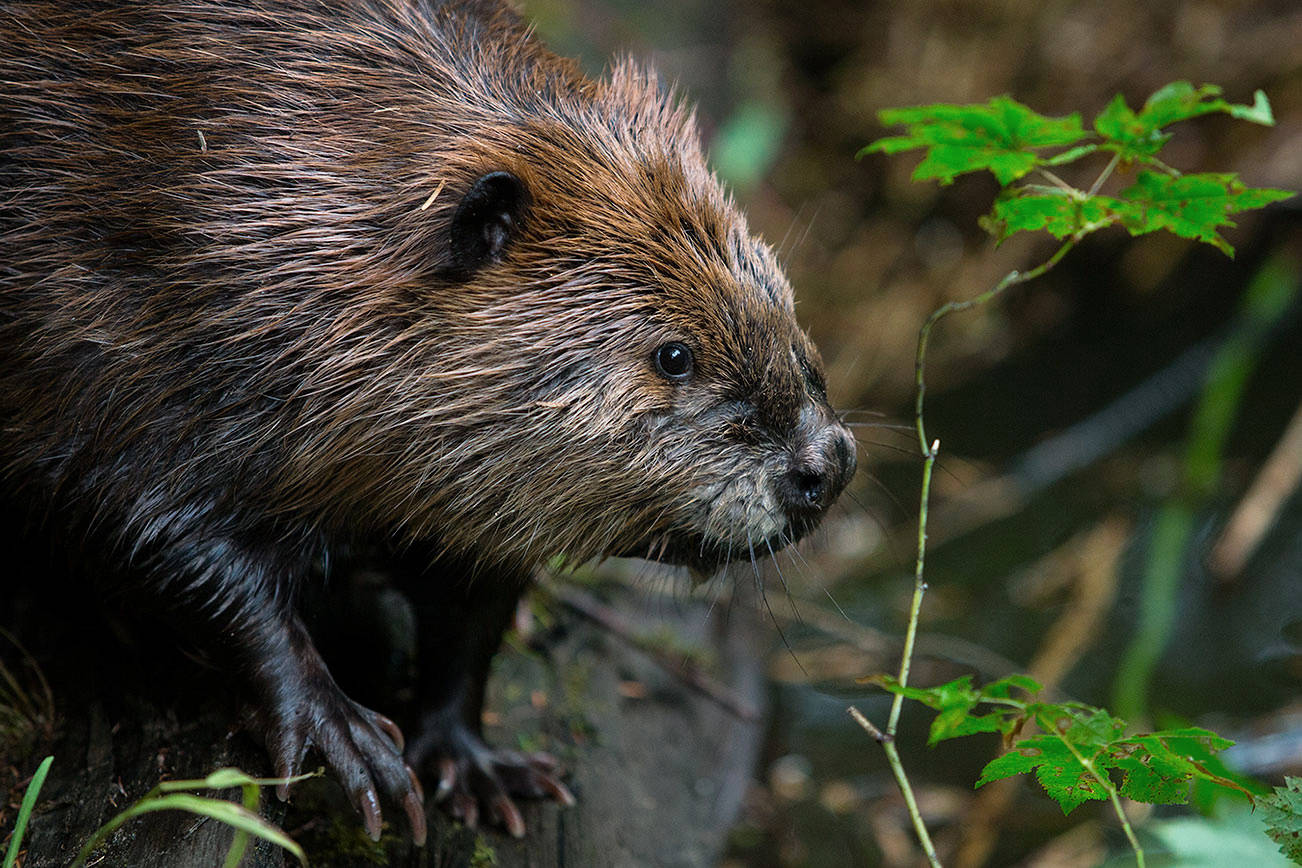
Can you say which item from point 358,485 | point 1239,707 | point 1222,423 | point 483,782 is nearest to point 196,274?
point 358,485

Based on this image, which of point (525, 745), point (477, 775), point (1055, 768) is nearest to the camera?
point (1055, 768)

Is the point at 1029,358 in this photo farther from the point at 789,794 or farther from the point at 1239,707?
the point at 789,794

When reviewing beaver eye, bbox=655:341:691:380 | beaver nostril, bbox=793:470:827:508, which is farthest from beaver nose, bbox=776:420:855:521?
beaver eye, bbox=655:341:691:380

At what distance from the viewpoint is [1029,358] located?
6.24 m

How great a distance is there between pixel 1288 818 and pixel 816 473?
3.13 feet

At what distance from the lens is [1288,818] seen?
76.4 inches

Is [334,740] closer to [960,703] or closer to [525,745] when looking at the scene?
[525,745]

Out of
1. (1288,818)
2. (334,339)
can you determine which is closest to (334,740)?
(334,339)

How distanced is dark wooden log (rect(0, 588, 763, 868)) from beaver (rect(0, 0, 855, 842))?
0.17 metres

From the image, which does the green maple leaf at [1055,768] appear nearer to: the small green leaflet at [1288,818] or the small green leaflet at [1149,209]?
the small green leaflet at [1288,818]

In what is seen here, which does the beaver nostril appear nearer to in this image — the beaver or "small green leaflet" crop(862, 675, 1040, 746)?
the beaver

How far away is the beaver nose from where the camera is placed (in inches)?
92.7

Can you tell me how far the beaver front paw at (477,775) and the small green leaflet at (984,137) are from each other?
158 centimetres

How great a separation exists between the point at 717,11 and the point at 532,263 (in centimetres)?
479
